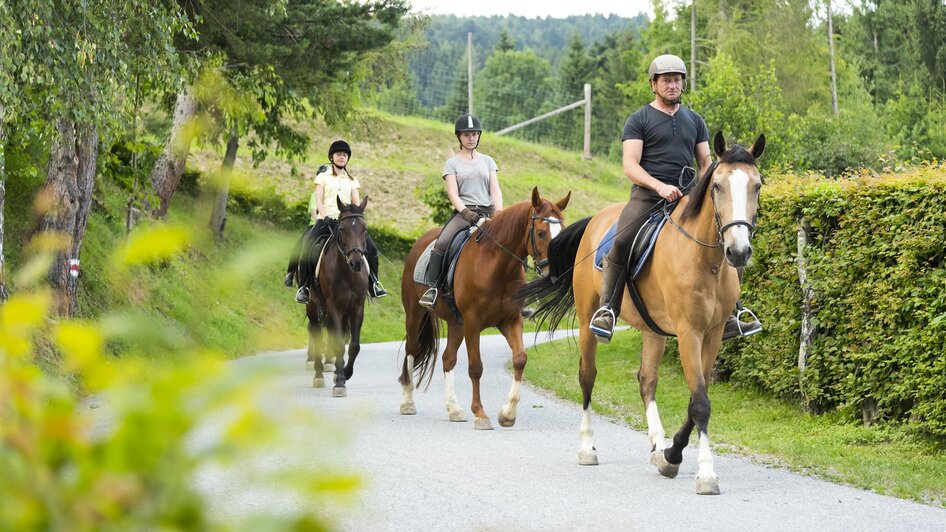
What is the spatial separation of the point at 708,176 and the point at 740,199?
540mm

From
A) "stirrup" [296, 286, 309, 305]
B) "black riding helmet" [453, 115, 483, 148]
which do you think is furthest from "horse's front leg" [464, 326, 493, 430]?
"stirrup" [296, 286, 309, 305]

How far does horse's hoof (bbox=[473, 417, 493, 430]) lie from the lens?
1101cm

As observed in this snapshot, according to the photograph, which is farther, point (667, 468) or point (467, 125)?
point (467, 125)

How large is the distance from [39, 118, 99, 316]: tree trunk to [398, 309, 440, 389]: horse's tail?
451 cm

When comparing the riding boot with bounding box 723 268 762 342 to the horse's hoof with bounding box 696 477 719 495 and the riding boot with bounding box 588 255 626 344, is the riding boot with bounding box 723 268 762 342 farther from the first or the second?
the horse's hoof with bounding box 696 477 719 495

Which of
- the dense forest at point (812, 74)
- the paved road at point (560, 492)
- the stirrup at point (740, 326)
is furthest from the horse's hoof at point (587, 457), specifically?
the dense forest at point (812, 74)

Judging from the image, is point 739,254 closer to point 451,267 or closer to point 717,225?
point 717,225

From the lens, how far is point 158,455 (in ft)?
3.66

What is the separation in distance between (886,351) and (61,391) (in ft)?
32.0

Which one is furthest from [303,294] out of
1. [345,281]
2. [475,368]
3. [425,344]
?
[475,368]

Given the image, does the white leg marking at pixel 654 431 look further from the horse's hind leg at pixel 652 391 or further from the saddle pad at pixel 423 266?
the saddle pad at pixel 423 266

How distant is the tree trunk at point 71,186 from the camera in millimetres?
14445

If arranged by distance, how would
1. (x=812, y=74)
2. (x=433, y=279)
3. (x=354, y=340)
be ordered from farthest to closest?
(x=812, y=74) < (x=354, y=340) < (x=433, y=279)

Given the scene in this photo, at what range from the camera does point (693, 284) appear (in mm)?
8133
